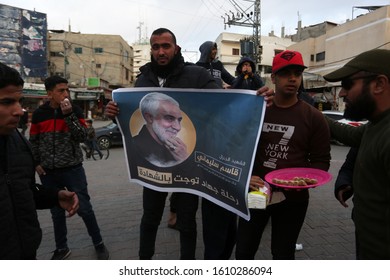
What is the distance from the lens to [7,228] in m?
1.60

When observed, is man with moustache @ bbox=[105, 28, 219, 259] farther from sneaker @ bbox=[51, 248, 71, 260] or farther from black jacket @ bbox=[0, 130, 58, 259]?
sneaker @ bbox=[51, 248, 71, 260]

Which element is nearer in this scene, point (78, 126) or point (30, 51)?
point (78, 126)

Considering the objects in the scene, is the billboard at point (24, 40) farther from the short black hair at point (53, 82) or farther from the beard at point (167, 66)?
the beard at point (167, 66)

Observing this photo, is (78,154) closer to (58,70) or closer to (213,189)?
(213,189)

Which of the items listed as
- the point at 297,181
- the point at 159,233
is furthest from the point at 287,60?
the point at 159,233

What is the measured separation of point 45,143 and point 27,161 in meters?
1.38

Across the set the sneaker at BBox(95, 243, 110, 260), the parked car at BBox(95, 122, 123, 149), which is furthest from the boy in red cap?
the parked car at BBox(95, 122, 123, 149)

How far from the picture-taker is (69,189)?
10.5 feet

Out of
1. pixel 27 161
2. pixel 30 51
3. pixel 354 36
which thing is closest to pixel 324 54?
pixel 354 36

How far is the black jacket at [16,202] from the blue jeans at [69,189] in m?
1.31

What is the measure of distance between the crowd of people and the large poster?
0.07 feet

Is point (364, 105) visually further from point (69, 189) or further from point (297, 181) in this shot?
point (69, 189)

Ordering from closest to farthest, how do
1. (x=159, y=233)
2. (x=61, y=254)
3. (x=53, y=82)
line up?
1. (x=53, y=82)
2. (x=61, y=254)
3. (x=159, y=233)

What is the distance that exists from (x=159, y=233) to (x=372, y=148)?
3006mm
